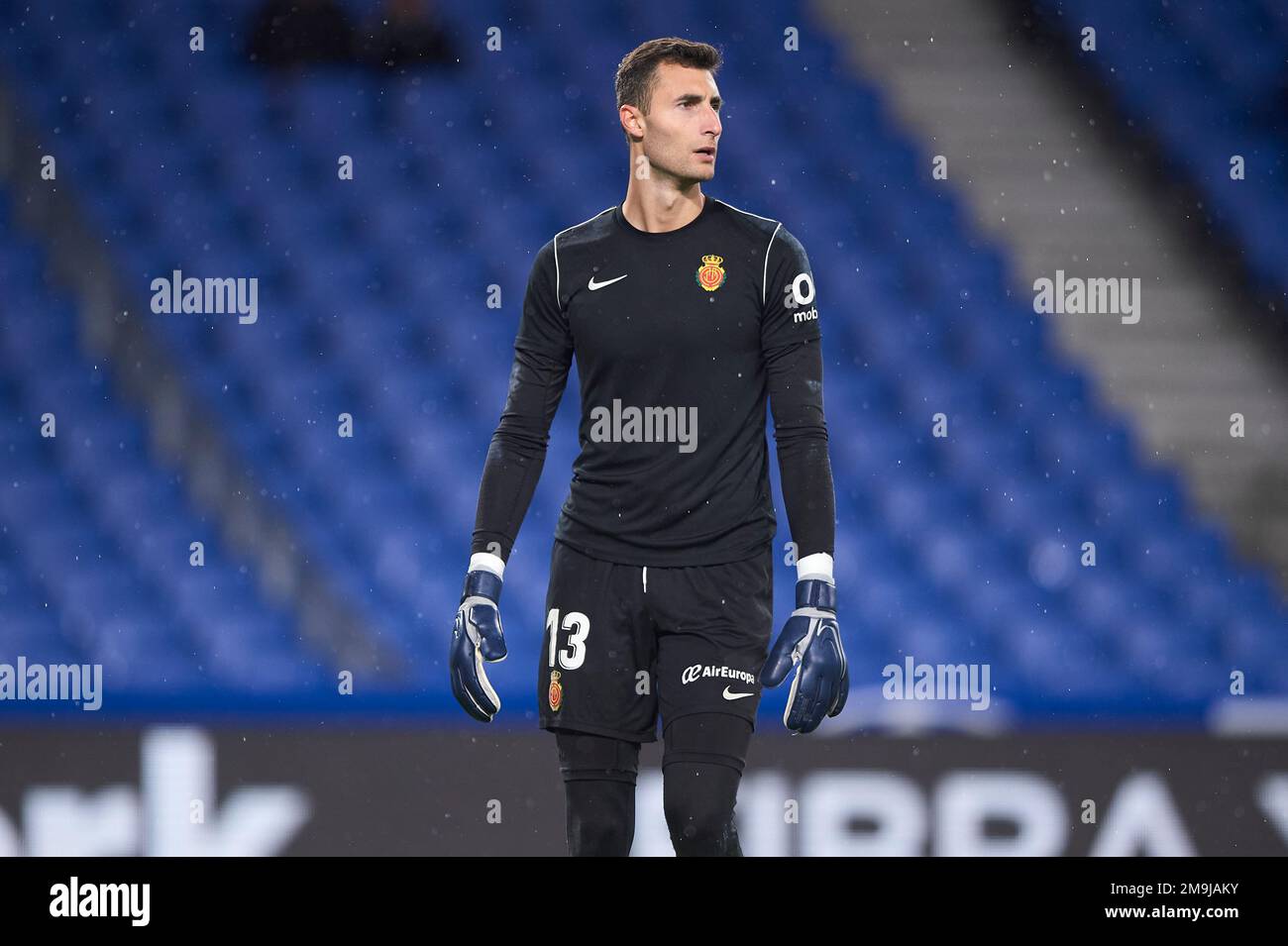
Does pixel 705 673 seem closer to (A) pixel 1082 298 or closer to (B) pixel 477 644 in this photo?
(B) pixel 477 644

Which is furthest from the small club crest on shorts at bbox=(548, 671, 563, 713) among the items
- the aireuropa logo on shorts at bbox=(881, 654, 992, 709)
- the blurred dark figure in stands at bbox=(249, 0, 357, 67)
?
the blurred dark figure in stands at bbox=(249, 0, 357, 67)

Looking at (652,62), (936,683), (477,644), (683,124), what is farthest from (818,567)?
(936,683)

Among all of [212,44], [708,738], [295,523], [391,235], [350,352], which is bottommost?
[708,738]

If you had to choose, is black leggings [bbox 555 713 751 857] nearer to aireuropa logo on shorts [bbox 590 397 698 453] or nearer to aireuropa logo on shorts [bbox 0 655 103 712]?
aireuropa logo on shorts [bbox 590 397 698 453]

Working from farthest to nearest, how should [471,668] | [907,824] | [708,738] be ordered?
[907,824]
[471,668]
[708,738]

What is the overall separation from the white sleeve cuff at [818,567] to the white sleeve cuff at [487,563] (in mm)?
520

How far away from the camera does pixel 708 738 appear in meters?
2.93

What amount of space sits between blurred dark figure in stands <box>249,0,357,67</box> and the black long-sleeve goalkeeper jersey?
158 cm

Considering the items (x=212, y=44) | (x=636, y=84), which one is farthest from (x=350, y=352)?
(x=636, y=84)

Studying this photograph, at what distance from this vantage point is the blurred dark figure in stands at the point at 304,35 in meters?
4.46

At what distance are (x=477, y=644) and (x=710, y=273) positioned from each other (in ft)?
2.44

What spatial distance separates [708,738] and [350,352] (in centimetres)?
186

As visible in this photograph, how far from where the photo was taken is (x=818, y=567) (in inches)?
119
